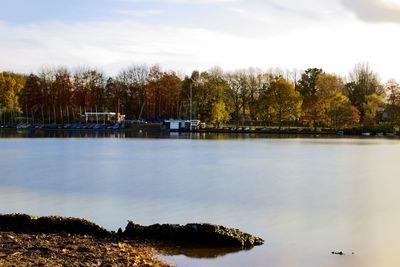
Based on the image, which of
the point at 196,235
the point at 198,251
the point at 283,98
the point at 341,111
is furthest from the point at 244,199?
the point at 341,111

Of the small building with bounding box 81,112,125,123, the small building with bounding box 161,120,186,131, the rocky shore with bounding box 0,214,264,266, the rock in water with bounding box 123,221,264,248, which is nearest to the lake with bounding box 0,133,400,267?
the rock in water with bounding box 123,221,264,248

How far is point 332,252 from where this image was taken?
43.4 ft

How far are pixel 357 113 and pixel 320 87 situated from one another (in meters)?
9.00

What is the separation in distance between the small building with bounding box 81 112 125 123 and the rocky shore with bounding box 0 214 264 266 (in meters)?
91.1

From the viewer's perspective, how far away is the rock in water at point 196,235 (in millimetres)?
13422

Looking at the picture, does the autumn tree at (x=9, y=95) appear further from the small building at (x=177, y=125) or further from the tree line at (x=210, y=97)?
the small building at (x=177, y=125)

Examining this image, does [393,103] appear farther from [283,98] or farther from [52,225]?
[52,225]

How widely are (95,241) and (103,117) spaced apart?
94.0m

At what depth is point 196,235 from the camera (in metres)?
13.6

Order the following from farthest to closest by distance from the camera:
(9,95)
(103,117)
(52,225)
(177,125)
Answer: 1. (9,95)
2. (103,117)
3. (177,125)
4. (52,225)

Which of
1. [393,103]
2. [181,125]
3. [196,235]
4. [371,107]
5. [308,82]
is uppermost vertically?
[308,82]

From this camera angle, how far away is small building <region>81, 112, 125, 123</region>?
104375 millimetres

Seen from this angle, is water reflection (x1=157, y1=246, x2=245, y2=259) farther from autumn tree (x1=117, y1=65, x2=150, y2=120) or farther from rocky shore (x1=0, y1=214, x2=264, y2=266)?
autumn tree (x1=117, y1=65, x2=150, y2=120)

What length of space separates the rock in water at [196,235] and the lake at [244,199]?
476 millimetres
